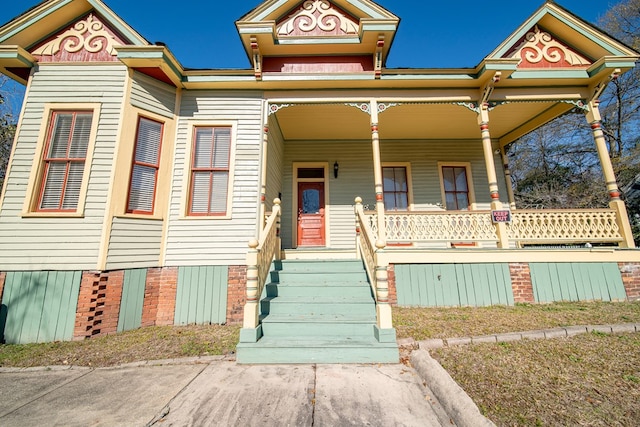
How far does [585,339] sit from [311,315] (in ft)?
12.5

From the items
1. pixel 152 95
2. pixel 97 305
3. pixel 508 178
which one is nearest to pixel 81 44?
pixel 152 95

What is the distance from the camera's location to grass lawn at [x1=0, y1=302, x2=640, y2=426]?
2.24m

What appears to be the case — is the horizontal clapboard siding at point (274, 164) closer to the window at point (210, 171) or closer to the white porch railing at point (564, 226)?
the window at point (210, 171)

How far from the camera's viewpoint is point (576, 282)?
571cm

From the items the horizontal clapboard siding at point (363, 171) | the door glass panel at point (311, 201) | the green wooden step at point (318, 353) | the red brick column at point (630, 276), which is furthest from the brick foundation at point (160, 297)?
the red brick column at point (630, 276)

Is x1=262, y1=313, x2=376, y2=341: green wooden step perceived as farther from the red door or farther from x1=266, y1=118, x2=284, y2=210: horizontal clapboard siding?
the red door

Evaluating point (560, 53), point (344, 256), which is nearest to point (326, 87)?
point (344, 256)

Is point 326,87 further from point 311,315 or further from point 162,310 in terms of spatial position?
point 162,310

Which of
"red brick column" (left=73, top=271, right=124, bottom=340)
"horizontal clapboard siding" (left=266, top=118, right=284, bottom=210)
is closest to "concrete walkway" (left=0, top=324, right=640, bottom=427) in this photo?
"red brick column" (left=73, top=271, right=124, bottom=340)

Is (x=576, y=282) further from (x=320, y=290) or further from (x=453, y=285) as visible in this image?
(x=320, y=290)

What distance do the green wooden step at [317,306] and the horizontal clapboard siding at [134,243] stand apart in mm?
2991

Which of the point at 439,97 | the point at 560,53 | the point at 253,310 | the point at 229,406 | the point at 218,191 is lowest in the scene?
the point at 229,406

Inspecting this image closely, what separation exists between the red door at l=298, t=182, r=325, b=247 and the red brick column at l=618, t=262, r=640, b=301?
7.03 metres

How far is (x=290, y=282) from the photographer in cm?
489
